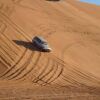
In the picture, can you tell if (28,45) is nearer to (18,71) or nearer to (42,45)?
(42,45)

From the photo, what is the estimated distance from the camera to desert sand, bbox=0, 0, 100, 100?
89.0ft

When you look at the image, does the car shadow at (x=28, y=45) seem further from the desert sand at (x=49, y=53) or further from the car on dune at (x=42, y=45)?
the car on dune at (x=42, y=45)

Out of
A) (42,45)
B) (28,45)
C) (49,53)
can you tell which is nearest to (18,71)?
(49,53)

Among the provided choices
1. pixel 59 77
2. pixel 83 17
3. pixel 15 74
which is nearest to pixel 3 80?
pixel 15 74

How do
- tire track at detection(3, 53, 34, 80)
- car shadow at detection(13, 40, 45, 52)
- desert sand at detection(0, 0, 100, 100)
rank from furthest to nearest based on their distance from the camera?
car shadow at detection(13, 40, 45, 52) < tire track at detection(3, 53, 34, 80) < desert sand at detection(0, 0, 100, 100)

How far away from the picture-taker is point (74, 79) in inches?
1208

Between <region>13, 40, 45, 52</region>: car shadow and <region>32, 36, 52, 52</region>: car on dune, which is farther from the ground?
<region>32, 36, 52, 52</region>: car on dune

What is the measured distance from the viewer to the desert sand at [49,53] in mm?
27125

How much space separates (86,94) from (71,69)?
5684mm

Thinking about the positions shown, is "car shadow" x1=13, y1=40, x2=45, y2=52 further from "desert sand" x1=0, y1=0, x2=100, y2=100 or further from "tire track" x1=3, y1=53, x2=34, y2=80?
"tire track" x1=3, y1=53, x2=34, y2=80

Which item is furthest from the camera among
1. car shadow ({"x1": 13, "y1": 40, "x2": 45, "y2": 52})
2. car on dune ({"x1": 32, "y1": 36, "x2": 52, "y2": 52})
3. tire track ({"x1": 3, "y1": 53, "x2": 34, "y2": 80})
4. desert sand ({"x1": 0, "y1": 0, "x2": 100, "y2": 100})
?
car shadow ({"x1": 13, "y1": 40, "x2": 45, "y2": 52})

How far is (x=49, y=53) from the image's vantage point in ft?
116

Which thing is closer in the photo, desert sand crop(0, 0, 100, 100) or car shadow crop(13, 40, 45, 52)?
desert sand crop(0, 0, 100, 100)

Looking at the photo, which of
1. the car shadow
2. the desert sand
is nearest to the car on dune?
the car shadow
